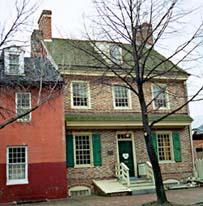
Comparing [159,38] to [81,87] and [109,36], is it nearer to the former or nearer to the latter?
[109,36]

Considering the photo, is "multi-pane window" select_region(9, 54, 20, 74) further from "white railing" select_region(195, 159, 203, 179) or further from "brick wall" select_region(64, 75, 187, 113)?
"white railing" select_region(195, 159, 203, 179)

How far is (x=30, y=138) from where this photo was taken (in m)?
18.4

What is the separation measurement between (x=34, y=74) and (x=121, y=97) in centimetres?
653

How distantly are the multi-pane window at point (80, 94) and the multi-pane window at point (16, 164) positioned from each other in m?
4.55

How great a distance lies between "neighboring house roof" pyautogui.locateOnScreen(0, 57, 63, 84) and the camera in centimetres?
1653

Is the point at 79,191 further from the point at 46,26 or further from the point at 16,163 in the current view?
the point at 46,26

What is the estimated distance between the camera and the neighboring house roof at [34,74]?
16.5 m

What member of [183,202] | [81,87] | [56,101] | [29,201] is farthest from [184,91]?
[29,201]

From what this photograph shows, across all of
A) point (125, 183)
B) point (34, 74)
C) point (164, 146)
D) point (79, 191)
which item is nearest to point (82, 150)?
point (79, 191)

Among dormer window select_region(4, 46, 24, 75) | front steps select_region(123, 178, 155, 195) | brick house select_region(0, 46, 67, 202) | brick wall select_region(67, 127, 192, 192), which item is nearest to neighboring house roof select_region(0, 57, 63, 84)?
brick house select_region(0, 46, 67, 202)

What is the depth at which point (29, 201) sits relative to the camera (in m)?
17.5

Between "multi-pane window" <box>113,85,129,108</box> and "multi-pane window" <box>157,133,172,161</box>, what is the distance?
291 cm

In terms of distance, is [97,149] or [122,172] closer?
[122,172]

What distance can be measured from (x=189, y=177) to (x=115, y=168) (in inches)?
200
